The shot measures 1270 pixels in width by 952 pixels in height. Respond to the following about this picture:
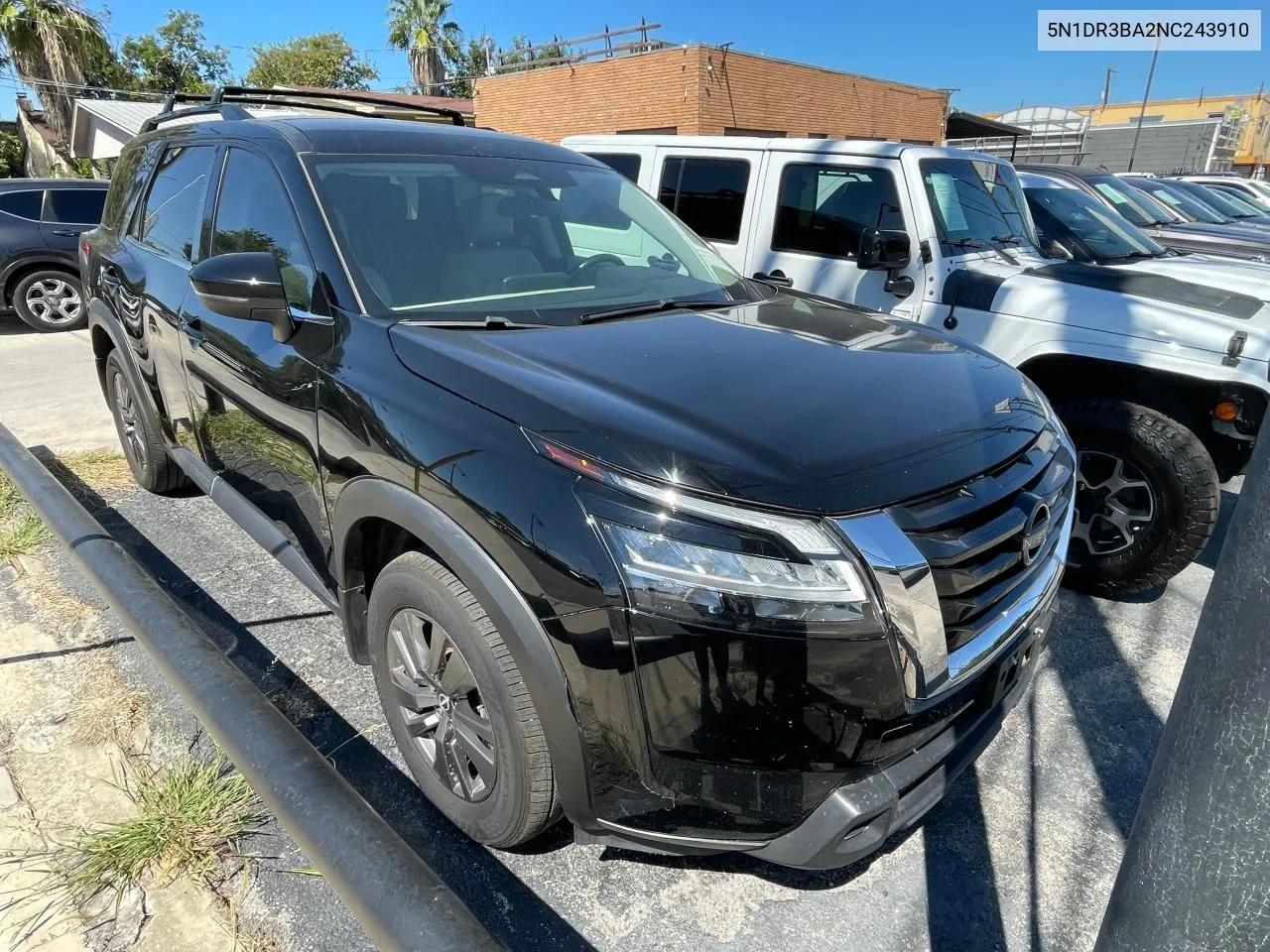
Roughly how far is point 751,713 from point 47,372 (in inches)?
336

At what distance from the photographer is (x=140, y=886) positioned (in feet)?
6.80

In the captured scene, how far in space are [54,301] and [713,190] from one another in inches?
344

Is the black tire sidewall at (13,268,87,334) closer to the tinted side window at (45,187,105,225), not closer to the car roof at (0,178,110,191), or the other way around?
the tinted side window at (45,187,105,225)

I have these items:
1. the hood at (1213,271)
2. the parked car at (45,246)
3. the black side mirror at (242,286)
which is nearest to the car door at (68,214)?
the parked car at (45,246)

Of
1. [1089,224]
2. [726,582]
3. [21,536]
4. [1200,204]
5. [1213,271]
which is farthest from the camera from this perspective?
[1200,204]

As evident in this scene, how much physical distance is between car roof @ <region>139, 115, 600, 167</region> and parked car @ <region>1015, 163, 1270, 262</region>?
6341mm

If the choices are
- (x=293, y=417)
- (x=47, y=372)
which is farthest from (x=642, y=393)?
(x=47, y=372)

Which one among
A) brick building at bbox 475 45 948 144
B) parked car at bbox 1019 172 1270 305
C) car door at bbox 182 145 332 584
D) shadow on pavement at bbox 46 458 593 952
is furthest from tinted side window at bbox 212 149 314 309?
brick building at bbox 475 45 948 144

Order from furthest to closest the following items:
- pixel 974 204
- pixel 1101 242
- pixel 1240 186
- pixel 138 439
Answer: pixel 1240 186, pixel 1101 242, pixel 974 204, pixel 138 439

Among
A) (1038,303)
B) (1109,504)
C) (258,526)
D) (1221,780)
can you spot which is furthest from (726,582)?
(1038,303)

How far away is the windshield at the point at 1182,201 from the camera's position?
11688 millimetres

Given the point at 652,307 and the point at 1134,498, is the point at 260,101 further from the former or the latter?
the point at 1134,498

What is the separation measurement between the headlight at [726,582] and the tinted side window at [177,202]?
2678mm

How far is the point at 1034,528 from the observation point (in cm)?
201
